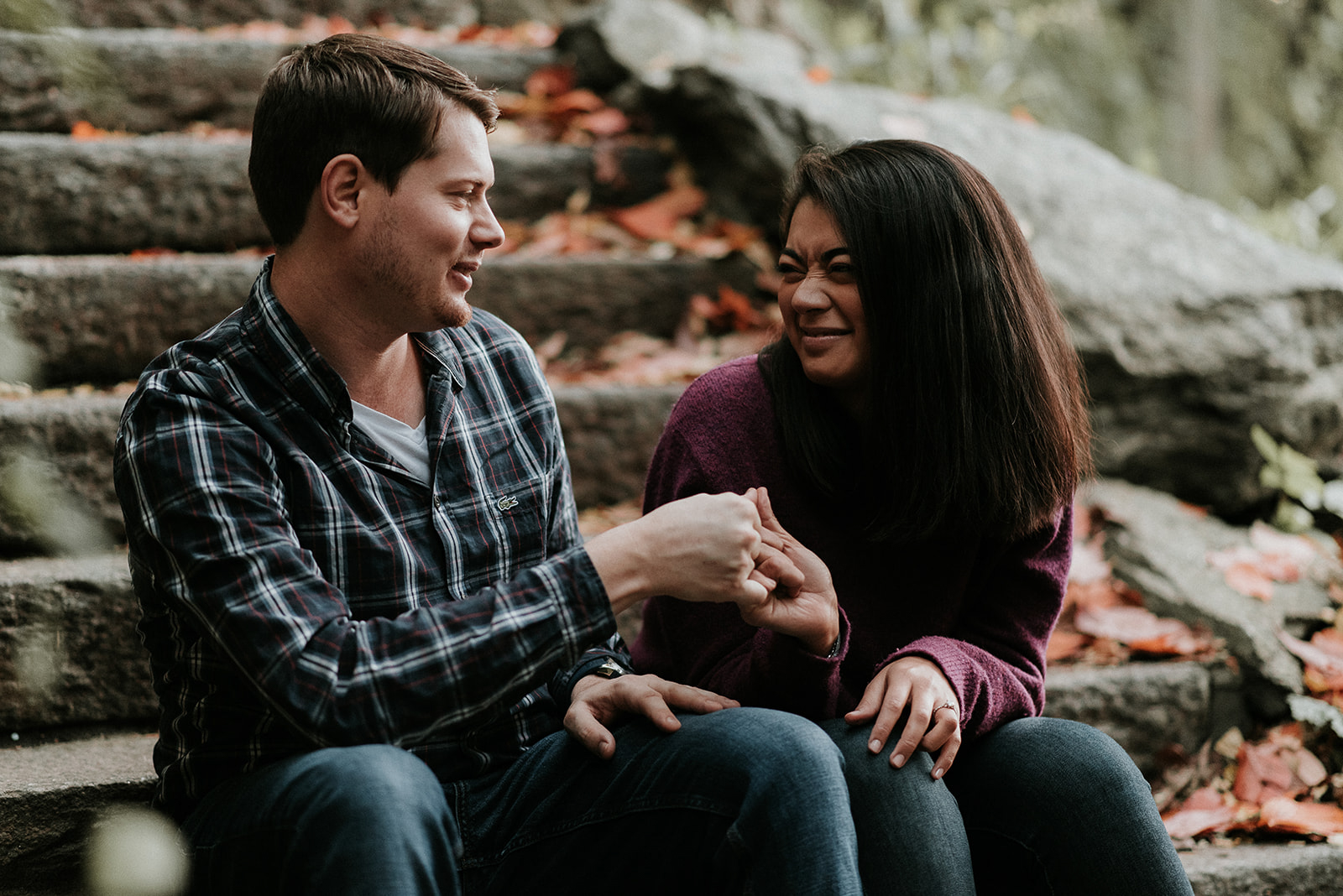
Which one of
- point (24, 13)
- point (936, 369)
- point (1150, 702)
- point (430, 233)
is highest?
point (24, 13)

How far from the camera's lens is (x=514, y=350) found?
198 centimetres

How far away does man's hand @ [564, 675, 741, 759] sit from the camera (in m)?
1.65

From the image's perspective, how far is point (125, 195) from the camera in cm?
299

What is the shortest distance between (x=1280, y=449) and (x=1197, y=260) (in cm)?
56

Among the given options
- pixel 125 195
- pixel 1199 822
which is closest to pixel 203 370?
pixel 125 195

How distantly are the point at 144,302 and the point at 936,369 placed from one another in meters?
1.92

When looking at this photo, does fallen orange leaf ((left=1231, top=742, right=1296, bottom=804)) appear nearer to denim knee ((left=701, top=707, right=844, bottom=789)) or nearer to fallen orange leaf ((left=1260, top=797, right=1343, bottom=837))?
fallen orange leaf ((left=1260, top=797, right=1343, bottom=837))

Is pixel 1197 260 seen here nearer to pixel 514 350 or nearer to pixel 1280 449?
pixel 1280 449

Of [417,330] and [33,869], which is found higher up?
[417,330]

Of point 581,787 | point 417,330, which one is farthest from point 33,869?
point 417,330

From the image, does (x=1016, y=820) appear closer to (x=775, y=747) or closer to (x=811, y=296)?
(x=775, y=747)

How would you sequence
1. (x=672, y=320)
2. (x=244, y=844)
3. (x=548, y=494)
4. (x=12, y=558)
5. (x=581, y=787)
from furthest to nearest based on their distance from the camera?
1. (x=672, y=320)
2. (x=12, y=558)
3. (x=548, y=494)
4. (x=581, y=787)
5. (x=244, y=844)

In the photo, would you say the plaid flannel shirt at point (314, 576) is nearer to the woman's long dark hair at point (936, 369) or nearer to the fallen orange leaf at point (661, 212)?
the woman's long dark hair at point (936, 369)

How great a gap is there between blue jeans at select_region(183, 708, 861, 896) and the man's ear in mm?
764
